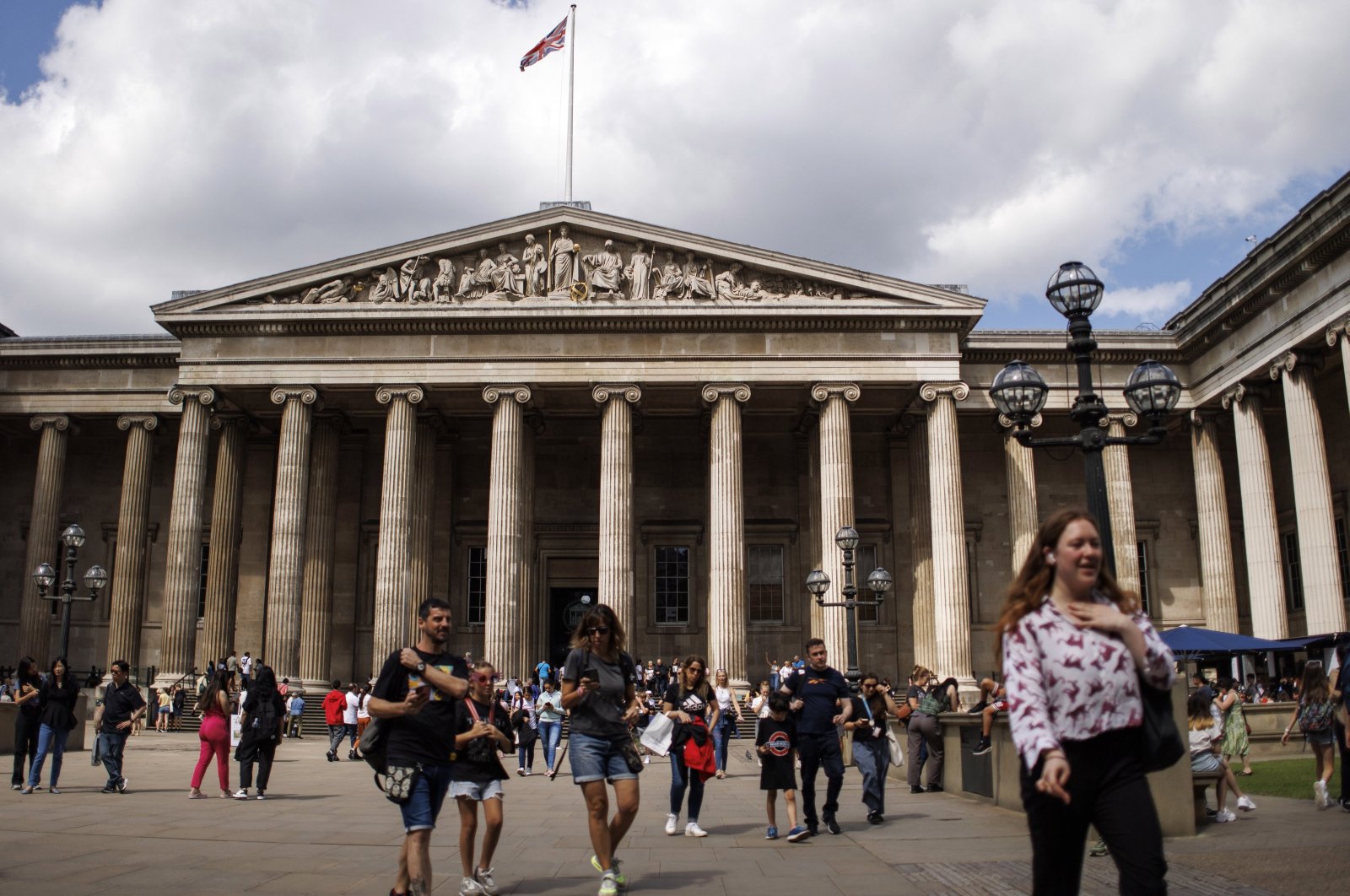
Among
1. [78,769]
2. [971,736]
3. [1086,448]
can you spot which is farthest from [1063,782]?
[78,769]

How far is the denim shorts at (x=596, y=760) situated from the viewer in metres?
8.77

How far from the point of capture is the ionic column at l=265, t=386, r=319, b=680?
114ft

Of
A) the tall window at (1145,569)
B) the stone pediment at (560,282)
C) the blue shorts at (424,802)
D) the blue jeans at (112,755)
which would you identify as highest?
the stone pediment at (560,282)

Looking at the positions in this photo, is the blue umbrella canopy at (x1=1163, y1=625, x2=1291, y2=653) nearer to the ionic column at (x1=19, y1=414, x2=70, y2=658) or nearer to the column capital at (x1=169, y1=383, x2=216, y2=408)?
the column capital at (x1=169, y1=383, x2=216, y2=408)

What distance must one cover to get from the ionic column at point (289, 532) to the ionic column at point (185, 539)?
2.42m

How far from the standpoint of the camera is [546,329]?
36.3 m

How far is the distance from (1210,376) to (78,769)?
33.0 m

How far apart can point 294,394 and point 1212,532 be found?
29.1 metres

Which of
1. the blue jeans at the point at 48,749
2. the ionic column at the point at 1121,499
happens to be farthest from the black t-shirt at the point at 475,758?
the ionic column at the point at 1121,499

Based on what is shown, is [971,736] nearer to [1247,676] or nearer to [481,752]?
[481,752]

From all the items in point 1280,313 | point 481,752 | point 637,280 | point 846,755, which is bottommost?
point 846,755

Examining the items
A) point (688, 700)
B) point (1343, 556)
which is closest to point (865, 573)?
point (1343, 556)

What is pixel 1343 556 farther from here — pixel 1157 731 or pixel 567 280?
pixel 1157 731

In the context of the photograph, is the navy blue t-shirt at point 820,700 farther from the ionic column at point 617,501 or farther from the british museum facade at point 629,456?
the british museum facade at point 629,456
